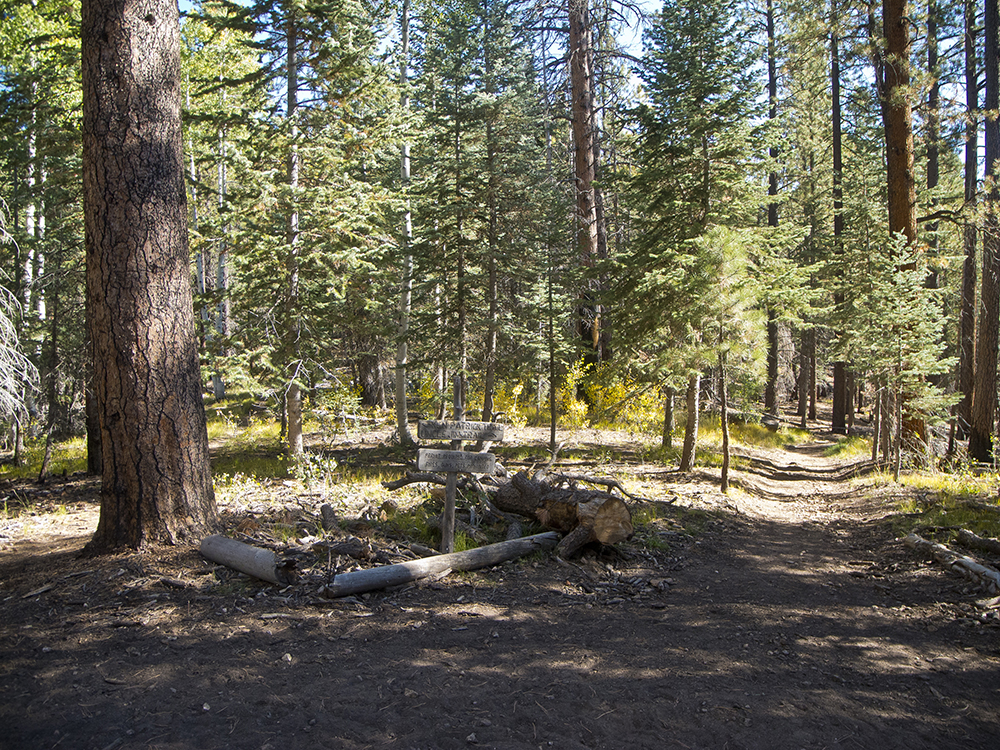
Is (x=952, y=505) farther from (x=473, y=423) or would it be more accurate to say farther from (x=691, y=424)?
(x=473, y=423)

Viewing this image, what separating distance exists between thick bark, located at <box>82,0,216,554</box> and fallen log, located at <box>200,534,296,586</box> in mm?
377

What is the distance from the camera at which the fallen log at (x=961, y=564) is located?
575 centimetres

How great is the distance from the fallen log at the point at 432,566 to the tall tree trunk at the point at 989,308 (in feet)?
41.7

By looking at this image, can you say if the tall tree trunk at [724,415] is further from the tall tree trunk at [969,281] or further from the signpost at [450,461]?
the tall tree trunk at [969,281]

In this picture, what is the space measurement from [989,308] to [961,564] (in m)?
10.5

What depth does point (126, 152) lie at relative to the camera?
5812mm

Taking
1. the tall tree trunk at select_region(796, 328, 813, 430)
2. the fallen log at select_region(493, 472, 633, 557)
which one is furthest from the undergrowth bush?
the fallen log at select_region(493, 472, 633, 557)

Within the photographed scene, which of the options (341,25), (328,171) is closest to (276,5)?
(341,25)

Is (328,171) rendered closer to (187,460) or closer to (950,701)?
(187,460)

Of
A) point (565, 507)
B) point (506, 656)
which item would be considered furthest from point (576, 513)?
point (506, 656)

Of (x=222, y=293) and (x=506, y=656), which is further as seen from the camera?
(x=222, y=293)

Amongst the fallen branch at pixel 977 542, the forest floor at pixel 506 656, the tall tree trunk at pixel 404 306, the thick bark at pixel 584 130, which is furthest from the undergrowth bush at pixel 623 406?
the forest floor at pixel 506 656

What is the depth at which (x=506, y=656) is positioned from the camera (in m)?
4.62

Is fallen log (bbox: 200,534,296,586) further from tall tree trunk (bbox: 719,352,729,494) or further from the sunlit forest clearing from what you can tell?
tall tree trunk (bbox: 719,352,729,494)
